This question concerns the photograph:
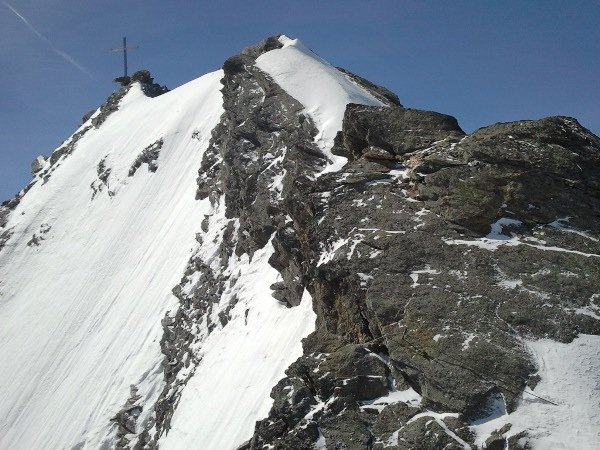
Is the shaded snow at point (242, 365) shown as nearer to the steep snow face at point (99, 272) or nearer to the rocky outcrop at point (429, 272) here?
the rocky outcrop at point (429, 272)

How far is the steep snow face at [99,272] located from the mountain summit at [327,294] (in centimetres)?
16

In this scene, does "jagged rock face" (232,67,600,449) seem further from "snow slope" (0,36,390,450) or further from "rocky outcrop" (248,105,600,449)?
"snow slope" (0,36,390,450)

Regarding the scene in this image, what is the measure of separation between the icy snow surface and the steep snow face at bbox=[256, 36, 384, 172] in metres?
10.8

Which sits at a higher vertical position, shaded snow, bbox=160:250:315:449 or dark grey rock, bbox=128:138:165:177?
dark grey rock, bbox=128:138:165:177

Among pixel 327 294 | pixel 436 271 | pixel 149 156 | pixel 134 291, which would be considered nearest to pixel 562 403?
pixel 436 271

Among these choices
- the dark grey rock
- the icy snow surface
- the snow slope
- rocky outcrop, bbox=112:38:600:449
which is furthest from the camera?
the dark grey rock

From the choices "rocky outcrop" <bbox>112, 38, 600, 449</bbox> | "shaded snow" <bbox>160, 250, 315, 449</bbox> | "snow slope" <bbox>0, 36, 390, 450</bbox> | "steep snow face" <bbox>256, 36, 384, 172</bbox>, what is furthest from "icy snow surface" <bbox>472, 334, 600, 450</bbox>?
"steep snow face" <bbox>256, 36, 384, 172</bbox>

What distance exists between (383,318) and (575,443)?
14.3ft

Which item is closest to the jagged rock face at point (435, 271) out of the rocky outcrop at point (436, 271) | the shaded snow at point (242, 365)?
the rocky outcrop at point (436, 271)

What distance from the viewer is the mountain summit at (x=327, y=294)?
39.9 ft

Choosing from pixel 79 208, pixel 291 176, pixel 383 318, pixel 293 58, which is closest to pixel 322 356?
pixel 383 318

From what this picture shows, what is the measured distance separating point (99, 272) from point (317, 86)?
16.4m

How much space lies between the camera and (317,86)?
2977 centimetres

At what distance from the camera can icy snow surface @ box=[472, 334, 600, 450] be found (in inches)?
431
